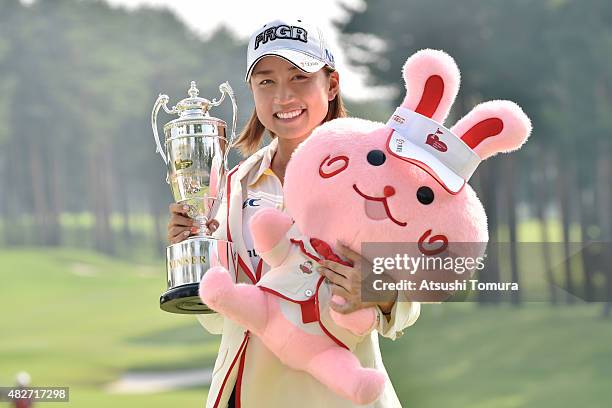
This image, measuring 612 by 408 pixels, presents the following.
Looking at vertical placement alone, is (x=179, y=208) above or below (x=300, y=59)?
below

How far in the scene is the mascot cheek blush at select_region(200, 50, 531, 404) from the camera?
2262 mm

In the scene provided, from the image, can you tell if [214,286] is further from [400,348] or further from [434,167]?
[400,348]

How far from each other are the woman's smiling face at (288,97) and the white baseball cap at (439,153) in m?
0.31

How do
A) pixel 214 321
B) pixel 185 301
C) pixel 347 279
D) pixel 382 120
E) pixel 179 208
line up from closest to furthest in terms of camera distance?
pixel 347 279
pixel 185 301
pixel 214 321
pixel 179 208
pixel 382 120

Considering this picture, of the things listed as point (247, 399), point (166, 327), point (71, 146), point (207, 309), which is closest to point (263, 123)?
point (207, 309)

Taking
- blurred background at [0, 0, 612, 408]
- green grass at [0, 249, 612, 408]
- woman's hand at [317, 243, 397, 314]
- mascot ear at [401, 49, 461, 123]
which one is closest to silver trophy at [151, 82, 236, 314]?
woman's hand at [317, 243, 397, 314]

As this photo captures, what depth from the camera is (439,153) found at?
2.25 meters

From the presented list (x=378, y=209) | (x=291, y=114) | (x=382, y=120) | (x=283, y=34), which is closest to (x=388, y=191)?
(x=378, y=209)

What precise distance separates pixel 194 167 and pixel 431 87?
2.50ft

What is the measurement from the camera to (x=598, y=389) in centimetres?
2009

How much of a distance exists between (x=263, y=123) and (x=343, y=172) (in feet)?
1.09

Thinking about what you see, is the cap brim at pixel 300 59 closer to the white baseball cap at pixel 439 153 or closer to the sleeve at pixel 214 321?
the white baseball cap at pixel 439 153

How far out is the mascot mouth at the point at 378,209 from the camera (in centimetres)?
227

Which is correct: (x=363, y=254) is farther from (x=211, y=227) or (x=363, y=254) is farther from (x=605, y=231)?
(x=605, y=231)
